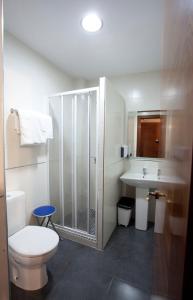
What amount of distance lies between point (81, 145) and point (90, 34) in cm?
125

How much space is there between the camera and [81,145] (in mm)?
2264

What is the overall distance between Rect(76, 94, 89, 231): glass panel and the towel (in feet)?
1.34

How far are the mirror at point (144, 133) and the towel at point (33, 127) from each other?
1.36 meters

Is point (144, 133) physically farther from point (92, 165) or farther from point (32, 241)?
point (32, 241)

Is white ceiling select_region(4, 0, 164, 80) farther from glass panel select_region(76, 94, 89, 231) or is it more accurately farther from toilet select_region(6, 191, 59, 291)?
toilet select_region(6, 191, 59, 291)

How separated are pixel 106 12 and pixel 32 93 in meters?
1.19

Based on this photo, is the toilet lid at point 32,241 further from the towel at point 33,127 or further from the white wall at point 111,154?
the towel at point 33,127

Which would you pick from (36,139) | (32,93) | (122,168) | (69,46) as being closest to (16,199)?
(36,139)

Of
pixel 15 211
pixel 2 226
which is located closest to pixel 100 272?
pixel 15 211

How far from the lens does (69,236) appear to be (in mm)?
2297

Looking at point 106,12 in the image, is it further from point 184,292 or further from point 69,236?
point 69,236

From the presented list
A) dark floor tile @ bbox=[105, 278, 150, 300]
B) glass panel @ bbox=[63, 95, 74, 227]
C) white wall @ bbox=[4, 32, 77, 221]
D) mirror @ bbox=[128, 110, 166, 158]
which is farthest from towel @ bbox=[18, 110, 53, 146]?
dark floor tile @ bbox=[105, 278, 150, 300]

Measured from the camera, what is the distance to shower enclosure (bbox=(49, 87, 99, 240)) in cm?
218

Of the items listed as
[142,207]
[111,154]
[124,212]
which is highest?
[111,154]
